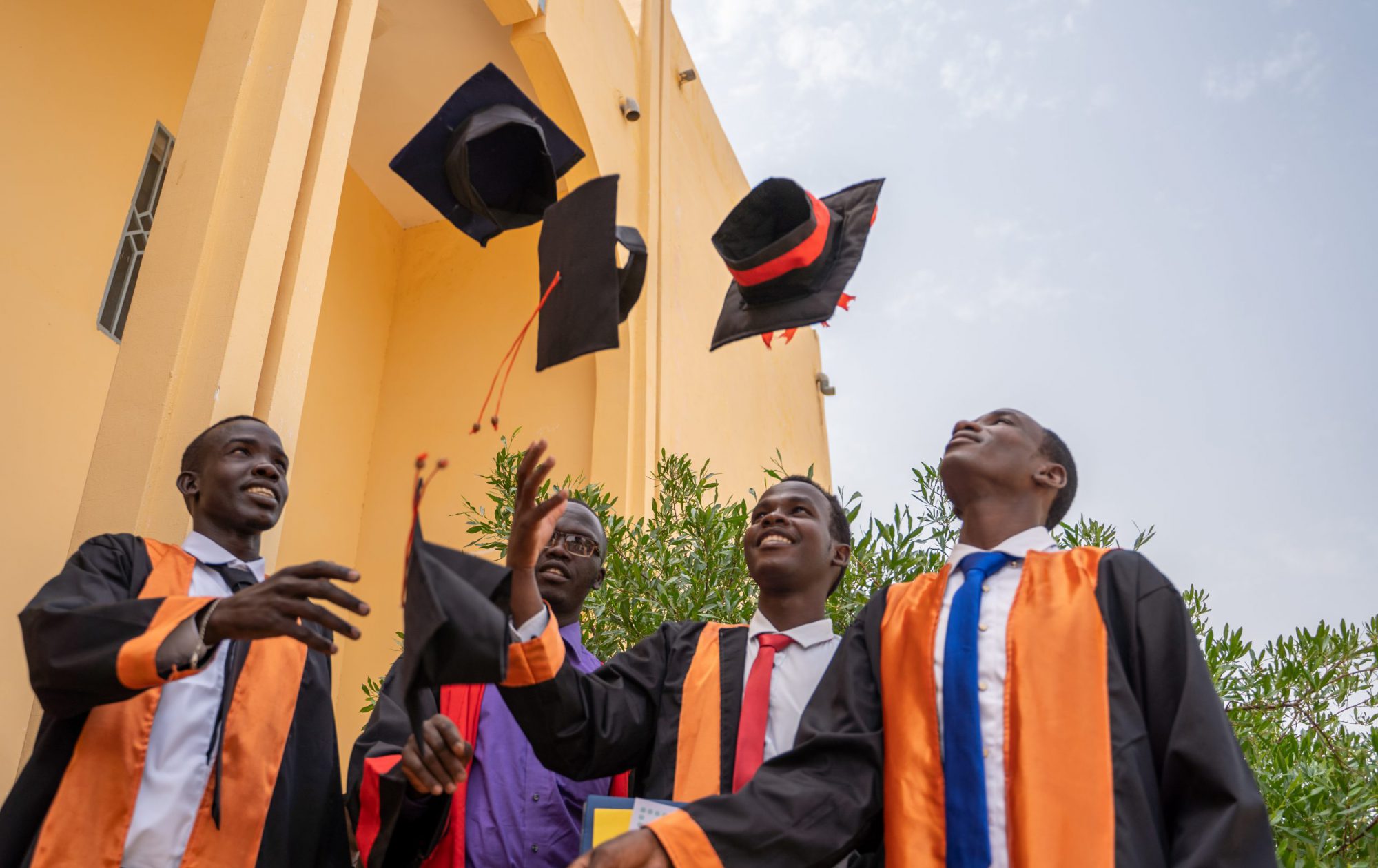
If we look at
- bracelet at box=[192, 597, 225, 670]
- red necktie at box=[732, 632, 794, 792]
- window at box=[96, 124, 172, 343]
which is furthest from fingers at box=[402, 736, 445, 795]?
window at box=[96, 124, 172, 343]

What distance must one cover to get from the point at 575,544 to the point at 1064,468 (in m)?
1.45

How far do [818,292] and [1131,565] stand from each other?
62.1 inches

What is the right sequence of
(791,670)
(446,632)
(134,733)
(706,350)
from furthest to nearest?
1. (706,350)
2. (791,670)
3. (134,733)
4. (446,632)

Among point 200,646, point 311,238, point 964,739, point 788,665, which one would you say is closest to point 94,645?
point 200,646

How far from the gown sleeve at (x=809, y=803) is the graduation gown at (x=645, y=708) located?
302mm

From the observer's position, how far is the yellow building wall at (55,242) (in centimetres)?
464

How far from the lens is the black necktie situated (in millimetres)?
2311

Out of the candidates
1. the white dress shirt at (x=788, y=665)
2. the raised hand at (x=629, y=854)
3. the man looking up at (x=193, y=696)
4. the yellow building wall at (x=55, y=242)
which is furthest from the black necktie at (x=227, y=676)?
the yellow building wall at (x=55, y=242)

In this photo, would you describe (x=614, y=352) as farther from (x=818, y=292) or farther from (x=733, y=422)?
(x=818, y=292)

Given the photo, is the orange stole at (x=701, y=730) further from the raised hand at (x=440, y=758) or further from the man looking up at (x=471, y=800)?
the raised hand at (x=440, y=758)

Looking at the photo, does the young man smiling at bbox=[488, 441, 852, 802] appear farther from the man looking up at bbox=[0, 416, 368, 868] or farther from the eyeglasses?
the eyeglasses

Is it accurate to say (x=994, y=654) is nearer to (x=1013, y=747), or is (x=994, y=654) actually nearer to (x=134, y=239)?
(x=1013, y=747)

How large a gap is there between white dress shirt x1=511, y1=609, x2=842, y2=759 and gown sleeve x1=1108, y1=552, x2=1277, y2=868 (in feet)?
2.29

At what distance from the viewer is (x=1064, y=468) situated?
2.53 metres
